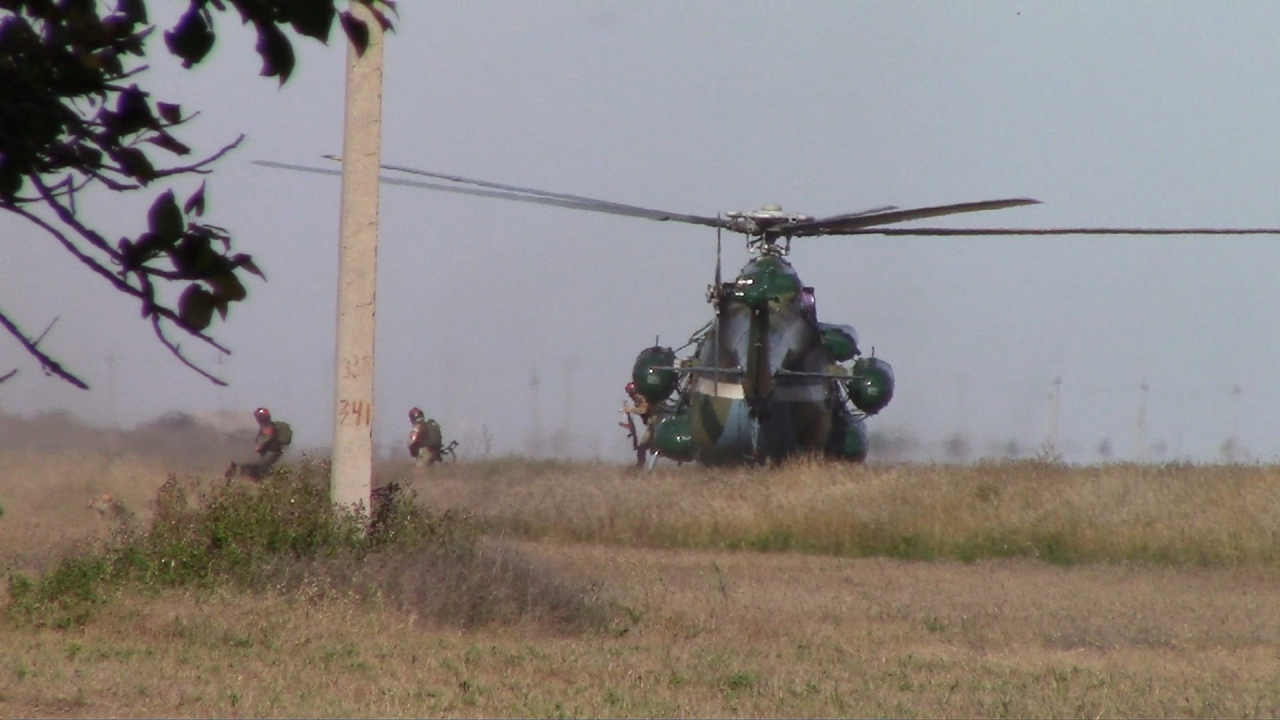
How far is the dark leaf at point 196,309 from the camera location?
344cm

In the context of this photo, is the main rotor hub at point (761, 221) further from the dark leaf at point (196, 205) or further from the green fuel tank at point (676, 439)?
the dark leaf at point (196, 205)

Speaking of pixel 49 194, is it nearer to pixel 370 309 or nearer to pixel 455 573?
pixel 455 573

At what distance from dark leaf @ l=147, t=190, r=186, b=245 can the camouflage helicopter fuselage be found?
16.6 meters

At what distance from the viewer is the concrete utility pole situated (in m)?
11.7

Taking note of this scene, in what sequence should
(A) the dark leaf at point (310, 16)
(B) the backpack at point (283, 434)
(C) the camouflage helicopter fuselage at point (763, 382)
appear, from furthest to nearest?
(C) the camouflage helicopter fuselage at point (763, 382) < (B) the backpack at point (283, 434) < (A) the dark leaf at point (310, 16)

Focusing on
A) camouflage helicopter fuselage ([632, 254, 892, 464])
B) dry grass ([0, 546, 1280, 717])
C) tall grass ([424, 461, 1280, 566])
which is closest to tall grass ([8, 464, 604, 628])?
dry grass ([0, 546, 1280, 717])

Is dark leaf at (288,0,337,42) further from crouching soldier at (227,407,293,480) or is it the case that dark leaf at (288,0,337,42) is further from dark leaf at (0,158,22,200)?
crouching soldier at (227,407,293,480)

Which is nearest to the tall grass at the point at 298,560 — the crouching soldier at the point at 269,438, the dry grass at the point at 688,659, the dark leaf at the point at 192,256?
the dry grass at the point at 688,659

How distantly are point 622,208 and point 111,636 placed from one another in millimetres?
10690

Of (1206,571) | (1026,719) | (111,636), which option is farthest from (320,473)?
(1206,571)

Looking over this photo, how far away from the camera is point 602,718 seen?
7.13 meters

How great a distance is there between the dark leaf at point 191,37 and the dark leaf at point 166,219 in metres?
0.30

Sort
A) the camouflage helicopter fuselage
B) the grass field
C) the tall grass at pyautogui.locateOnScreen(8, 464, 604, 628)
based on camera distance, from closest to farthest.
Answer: the grass field → the tall grass at pyautogui.locateOnScreen(8, 464, 604, 628) → the camouflage helicopter fuselage

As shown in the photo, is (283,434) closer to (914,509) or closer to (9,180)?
(914,509)
